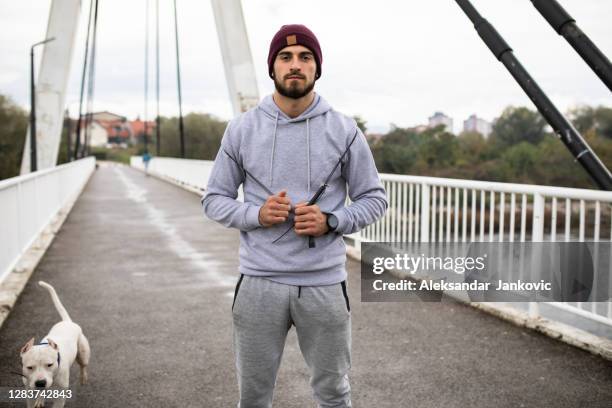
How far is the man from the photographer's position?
2143mm

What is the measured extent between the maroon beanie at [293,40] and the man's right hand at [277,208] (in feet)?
1.54

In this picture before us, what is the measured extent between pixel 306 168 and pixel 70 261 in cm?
644

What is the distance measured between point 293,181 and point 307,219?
6.9 inches

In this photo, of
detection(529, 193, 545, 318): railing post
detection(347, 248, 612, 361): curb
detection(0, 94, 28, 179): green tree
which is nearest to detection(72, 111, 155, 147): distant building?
detection(0, 94, 28, 179): green tree

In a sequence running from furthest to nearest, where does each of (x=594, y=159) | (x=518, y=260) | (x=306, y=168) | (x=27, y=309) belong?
1. (x=27, y=309)
2. (x=518, y=260)
3. (x=594, y=159)
4. (x=306, y=168)

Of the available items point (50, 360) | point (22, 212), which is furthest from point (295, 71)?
point (22, 212)

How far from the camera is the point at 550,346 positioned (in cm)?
436

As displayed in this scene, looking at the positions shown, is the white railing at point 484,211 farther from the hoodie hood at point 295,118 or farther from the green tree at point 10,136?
the green tree at point 10,136

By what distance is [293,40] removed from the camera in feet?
6.99

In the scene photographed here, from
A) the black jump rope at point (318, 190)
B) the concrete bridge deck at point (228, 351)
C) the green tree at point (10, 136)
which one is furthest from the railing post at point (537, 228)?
the green tree at point (10, 136)

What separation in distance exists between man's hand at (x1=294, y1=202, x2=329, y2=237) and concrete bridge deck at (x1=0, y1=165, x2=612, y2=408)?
1.61 metres

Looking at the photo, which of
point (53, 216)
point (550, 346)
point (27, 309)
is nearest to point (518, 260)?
point (550, 346)

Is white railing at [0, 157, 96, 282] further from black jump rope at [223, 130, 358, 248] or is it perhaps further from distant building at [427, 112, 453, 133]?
distant building at [427, 112, 453, 133]

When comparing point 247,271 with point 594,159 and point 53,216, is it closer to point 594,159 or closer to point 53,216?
point 594,159
